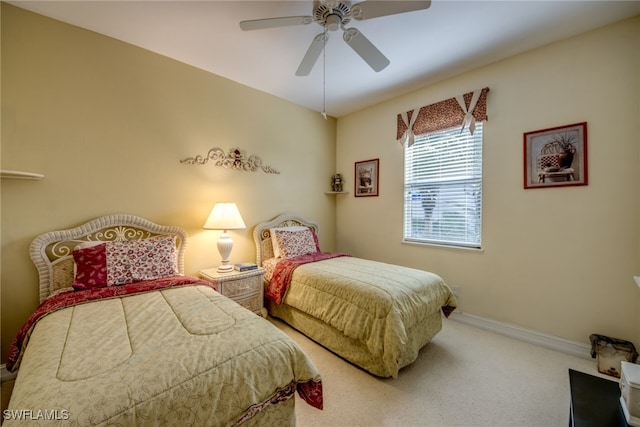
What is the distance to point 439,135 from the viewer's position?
125 inches

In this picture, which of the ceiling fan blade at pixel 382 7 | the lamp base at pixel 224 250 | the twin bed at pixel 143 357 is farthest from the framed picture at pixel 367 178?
the twin bed at pixel 143 357

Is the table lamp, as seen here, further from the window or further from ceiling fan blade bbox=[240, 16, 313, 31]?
the window

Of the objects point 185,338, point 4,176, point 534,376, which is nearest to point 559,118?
point 534,376

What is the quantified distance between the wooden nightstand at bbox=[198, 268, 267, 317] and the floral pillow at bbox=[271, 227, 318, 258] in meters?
0.46

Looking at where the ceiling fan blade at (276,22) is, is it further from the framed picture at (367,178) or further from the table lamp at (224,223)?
the framed picture at (367,178)

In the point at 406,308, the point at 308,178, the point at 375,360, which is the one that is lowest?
the point at 375,360

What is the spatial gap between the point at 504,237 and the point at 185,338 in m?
3.00

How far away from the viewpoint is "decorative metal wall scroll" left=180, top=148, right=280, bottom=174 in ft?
9.35

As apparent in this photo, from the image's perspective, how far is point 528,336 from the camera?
2508 mm

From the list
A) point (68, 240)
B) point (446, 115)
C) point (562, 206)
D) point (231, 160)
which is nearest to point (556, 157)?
point (562, 206)

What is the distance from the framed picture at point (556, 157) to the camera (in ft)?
7.43

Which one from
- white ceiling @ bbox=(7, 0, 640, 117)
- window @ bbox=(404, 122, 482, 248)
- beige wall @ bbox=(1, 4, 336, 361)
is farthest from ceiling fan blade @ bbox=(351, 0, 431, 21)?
beige wall @ bbox=(1, 4, 336, 361)

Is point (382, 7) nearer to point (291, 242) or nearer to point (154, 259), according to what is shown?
point (291, 242)

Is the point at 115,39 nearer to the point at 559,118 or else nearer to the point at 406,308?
the point at 406,308
